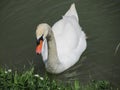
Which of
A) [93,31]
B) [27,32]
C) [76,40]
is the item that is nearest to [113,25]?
[93,31]

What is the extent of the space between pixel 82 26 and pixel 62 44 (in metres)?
1.26

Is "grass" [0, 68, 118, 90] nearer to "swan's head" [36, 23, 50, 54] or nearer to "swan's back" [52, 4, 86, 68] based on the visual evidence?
"swan's head" [36, 23, 50, 54]

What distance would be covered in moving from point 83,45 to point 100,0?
1823 millimetres

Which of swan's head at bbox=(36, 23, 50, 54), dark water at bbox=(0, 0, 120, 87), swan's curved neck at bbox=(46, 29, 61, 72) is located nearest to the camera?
swan's head at bbox=(36, 23, 50, 54)

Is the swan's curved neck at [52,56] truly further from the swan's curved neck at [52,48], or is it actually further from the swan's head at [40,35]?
the swan's head at [40,35]

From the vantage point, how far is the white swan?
728 cm

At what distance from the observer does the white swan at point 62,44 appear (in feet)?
23.9

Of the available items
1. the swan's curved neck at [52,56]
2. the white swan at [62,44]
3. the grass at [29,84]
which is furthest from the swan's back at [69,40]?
the grass at [29,84]

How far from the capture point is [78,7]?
9.42 meters

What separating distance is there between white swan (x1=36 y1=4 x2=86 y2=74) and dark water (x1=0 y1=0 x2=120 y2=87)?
0.19 meters

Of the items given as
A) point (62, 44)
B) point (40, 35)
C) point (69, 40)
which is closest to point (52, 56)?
point (62, 44)

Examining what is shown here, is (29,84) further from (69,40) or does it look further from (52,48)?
(69,40)

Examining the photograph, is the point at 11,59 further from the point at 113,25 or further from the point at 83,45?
the point at 113,25

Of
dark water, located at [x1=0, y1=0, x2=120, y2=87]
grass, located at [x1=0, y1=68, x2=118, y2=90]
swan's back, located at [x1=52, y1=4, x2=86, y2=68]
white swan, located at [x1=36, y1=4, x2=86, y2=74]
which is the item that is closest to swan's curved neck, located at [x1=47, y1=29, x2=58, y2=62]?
white swan, located at [x1=36, y1=4, x2=86, y2=74]
